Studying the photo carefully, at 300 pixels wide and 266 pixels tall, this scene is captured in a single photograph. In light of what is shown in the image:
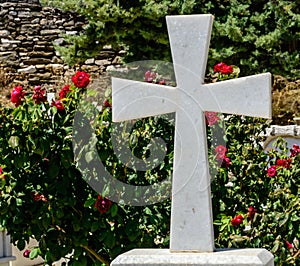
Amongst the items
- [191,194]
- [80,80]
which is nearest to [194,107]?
[191,194]

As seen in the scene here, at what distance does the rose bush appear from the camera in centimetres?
366

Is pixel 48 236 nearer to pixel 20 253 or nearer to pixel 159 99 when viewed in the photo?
pixel 159 99

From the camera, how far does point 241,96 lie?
114 inches

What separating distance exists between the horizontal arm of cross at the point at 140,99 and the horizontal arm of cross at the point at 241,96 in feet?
0.38

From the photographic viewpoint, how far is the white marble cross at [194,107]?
280 cm

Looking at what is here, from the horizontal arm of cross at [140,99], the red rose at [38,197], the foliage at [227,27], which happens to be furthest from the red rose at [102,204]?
the foliage at [227,27]

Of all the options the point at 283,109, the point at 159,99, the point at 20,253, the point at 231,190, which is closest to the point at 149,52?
the point at 283,109

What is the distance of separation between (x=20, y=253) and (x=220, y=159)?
1.85m

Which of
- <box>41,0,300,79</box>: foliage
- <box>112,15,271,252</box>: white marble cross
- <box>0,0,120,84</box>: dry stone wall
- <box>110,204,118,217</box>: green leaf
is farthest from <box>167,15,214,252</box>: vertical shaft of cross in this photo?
<box>0,0,120,84</box>: dry stone wall

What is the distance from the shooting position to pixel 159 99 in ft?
9.73

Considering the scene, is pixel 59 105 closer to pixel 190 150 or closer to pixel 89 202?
pixel 89 202

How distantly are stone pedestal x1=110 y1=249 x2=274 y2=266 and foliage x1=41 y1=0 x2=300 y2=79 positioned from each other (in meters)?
6.97

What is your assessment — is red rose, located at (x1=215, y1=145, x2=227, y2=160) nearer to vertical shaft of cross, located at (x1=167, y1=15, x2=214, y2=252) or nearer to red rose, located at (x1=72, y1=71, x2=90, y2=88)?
red rose, located at (x1=72, y1=71, x2=90, y2=88)

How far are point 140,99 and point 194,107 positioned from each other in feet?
0.82
